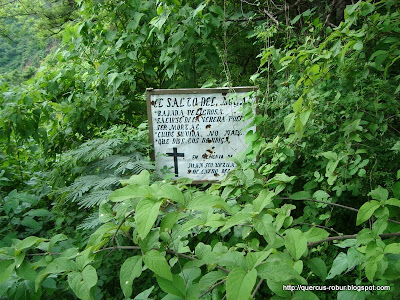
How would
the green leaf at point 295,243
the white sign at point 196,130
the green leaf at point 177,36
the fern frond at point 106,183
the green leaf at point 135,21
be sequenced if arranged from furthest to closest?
the green leaf at point 135,21
the green leaf at point 177,36
the white sign at point 196,130
the fern frond at point 106,183
the green leaf at point 295,243

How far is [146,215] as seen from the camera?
1.18 m

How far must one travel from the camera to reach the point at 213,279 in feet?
4.12

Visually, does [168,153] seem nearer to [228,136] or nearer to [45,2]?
[228,136]

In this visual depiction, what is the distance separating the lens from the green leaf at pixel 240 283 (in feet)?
3.47

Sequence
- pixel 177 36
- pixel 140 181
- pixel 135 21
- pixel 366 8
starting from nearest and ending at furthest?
1. pixel 140 181
2. pixel 366 8
3. pixel 177 36
4. pixel 135 21

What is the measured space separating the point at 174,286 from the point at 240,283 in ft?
0.86

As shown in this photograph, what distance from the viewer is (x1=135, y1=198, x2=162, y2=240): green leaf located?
1.15 meters

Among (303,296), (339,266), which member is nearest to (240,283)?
(303,296)

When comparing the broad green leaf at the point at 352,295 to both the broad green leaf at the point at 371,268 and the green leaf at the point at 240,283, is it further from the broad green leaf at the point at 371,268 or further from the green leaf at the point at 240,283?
the green leaf at the point at 240,283

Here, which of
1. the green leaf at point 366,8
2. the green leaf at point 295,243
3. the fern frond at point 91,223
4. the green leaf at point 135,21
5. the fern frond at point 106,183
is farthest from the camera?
the green leaf at point 135,21

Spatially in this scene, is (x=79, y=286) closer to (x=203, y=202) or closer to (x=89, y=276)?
(x=89, y=276)

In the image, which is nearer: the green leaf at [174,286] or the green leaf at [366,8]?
the green leaf at [174,286]

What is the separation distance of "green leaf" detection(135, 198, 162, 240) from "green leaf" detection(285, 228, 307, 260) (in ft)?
1.65

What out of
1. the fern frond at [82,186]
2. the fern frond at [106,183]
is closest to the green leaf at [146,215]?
the fern frond at [106,183]
